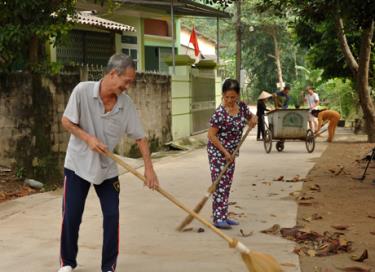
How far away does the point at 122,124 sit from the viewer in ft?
15.5

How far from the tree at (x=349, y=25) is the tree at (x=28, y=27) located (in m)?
3.85

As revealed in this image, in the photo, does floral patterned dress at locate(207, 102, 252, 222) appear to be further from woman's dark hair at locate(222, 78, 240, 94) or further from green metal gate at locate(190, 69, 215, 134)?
green metal gate at locate(190, 69, 215, 134)

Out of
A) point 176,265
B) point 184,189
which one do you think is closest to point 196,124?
point 184,189

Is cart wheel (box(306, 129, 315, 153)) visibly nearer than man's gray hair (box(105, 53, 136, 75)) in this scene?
No

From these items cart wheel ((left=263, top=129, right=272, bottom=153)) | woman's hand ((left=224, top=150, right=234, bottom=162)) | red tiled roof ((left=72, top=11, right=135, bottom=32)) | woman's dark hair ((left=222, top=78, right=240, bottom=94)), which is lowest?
cart wheel ((left=263, top=129, right=272, bottom=153))

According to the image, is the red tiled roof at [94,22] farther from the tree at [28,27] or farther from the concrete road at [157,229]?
the concrete road at [157,229]

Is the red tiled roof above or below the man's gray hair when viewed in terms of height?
above

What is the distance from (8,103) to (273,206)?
3.98 meters

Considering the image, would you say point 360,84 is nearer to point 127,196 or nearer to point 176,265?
point 127,196

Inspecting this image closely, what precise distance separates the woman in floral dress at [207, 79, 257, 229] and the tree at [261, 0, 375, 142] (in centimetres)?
312

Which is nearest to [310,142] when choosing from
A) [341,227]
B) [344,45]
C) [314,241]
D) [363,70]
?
[363,70]

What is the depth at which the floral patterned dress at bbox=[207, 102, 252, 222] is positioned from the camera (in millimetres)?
6508

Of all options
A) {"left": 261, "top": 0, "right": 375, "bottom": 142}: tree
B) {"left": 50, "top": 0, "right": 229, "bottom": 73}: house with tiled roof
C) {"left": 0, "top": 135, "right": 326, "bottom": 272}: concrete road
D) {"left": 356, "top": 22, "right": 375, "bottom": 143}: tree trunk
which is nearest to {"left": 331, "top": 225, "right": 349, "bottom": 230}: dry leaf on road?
{"left": 0, "top": 135, "right": 326, "bottom": 272}: concrete road

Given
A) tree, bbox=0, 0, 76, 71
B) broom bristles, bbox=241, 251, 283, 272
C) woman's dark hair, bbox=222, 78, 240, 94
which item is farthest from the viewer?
tree, bbox=0, 0, 76, 71
